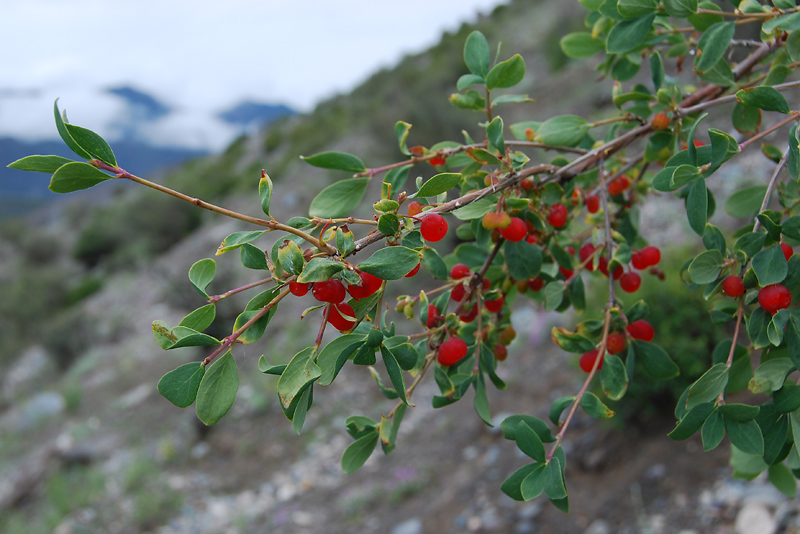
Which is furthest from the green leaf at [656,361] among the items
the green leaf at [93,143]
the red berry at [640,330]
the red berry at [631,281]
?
the green leaf at [93,143]

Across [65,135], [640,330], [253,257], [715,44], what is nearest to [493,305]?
[640,330]

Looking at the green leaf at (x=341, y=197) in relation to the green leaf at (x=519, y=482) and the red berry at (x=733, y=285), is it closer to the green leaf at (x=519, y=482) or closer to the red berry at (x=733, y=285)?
the green leaf at (x=519, y=482)

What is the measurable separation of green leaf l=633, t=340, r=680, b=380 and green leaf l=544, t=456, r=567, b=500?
31 centimetres

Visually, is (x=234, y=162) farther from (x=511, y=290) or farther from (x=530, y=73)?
(x=511, y=290)

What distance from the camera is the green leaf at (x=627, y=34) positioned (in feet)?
3.12

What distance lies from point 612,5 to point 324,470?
3.67 meters

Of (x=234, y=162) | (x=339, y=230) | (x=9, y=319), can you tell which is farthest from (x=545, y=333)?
(x=234, y=162)

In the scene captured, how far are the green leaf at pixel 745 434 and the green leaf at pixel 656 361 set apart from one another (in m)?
0.17

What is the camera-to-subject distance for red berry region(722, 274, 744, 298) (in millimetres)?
818

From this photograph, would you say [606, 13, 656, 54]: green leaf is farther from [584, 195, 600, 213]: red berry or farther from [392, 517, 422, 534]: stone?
[392, 517, 422, 534]: stone

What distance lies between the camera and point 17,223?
16797 millimetres

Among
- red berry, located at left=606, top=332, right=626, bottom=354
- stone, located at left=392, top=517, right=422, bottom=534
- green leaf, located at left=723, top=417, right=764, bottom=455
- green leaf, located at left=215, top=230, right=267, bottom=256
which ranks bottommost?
stone, located at left=392, top=517, right=422, bottom=534

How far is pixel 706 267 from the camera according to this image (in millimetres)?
834

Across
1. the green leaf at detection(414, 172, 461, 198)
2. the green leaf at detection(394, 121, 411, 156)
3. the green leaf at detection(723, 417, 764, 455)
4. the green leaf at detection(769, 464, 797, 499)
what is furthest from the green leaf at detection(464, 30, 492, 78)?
the green leaf at detection(769, 464, 797, 499)
